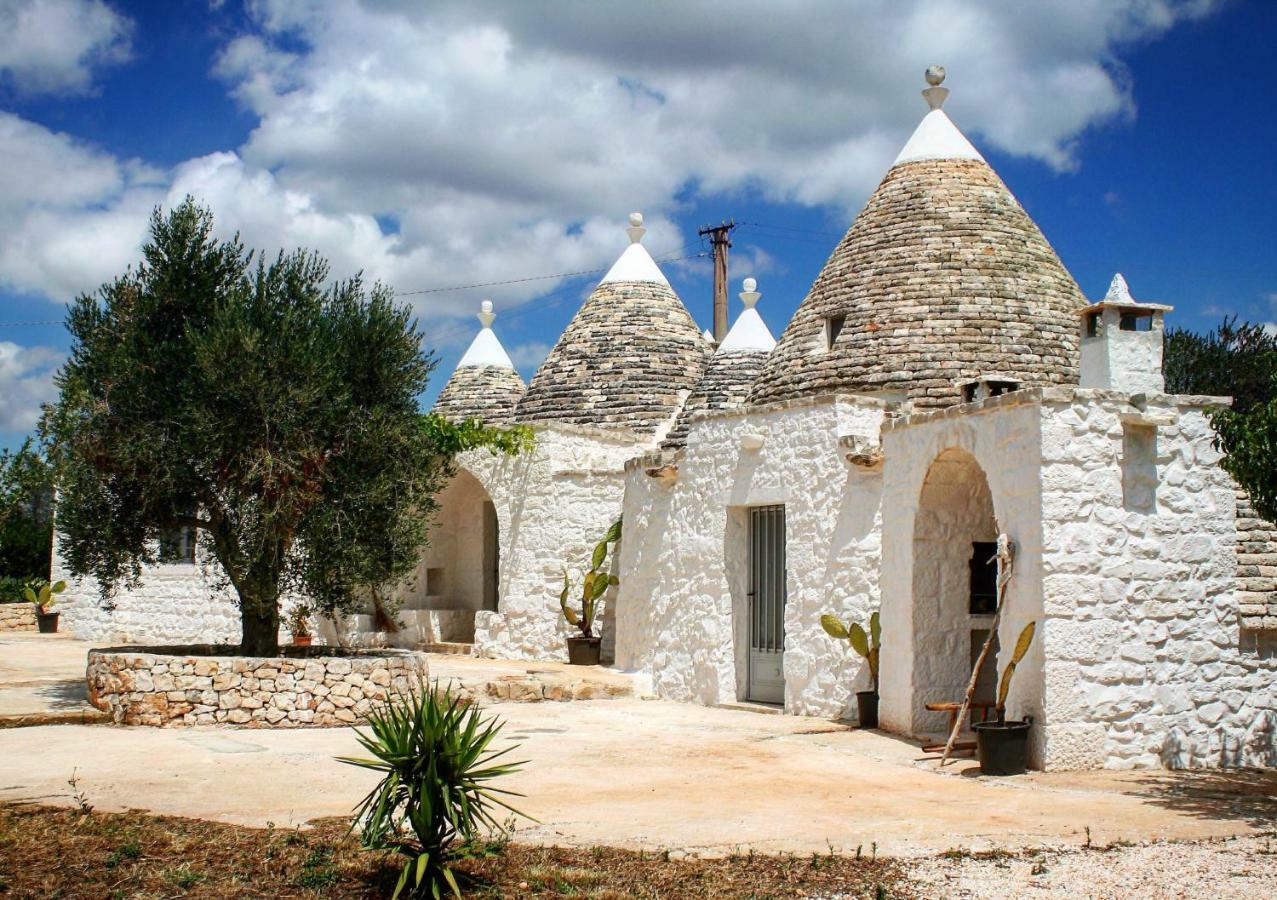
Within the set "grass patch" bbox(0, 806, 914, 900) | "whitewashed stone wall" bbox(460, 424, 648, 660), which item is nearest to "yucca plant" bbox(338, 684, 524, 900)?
"grass patch" bbox(0, 806, 914, 900)

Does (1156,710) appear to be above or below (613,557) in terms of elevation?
below

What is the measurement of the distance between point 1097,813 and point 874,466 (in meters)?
4.98

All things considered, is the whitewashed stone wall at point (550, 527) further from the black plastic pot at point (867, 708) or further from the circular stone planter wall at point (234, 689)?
the circular stone planter wall at point (234, 689)

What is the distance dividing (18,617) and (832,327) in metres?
18.3

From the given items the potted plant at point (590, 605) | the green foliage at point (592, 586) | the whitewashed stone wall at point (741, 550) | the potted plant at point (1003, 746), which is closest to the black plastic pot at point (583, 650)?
the potted plant at point (590, 605)

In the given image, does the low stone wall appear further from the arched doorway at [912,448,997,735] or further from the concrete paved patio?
the arched doorway at [912,448,997,735]

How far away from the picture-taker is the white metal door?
14.0m

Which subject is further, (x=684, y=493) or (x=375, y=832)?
(x=684, y=493)

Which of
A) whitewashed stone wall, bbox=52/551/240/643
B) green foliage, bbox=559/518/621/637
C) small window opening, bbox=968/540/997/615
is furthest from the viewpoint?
whitewashed stone wall, bbox=52/551/240/643

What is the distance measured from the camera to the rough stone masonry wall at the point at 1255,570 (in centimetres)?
1007

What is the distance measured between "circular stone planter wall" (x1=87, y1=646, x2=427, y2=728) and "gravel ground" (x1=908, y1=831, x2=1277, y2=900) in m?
6.71

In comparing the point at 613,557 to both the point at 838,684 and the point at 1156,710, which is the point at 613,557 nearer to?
the point at 838,684

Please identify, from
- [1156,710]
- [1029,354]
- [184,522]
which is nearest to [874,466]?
[1029,354]

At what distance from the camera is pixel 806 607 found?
12.9m
